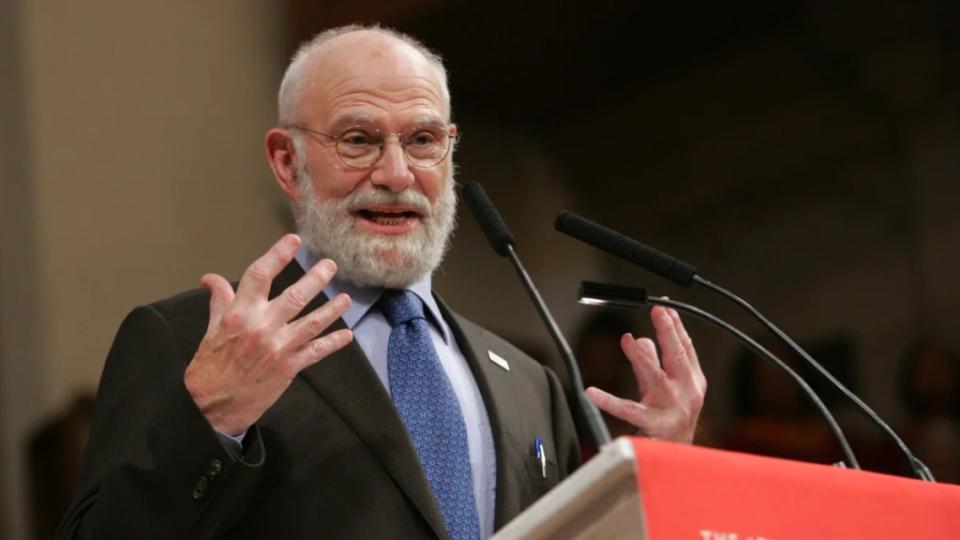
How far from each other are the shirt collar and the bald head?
0.25m

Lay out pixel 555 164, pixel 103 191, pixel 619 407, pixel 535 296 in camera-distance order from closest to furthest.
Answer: pixel 535 296
pixel 619 407
pixel 103 191
pixel 555 164

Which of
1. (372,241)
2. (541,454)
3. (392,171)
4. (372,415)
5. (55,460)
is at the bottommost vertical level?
(55,460)

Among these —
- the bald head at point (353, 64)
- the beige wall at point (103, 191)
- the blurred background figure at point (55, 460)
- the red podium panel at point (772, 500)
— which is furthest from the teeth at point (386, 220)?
the beige wall at point (103, 191)

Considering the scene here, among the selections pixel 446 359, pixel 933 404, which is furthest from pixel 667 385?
pixel 933 404

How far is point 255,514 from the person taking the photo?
2.12 meters

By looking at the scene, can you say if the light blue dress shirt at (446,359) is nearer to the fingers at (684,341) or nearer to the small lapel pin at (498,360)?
the small lapel pin at (498,360)

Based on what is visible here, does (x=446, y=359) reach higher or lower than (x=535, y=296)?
lower

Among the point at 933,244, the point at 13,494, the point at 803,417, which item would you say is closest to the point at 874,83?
the point at 933,244

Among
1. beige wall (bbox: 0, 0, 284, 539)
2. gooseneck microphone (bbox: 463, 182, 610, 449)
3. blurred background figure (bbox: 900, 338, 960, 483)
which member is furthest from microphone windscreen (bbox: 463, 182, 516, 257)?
blurred background figure (bbox: 900, 338, 960, 483)

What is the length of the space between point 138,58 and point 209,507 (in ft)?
11.5

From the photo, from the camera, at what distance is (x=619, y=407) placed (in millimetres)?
2221

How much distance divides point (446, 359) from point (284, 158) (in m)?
0.48

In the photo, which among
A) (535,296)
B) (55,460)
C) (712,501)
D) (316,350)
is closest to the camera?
(712,501)

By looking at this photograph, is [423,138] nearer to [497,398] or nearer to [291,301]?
[497,398]
